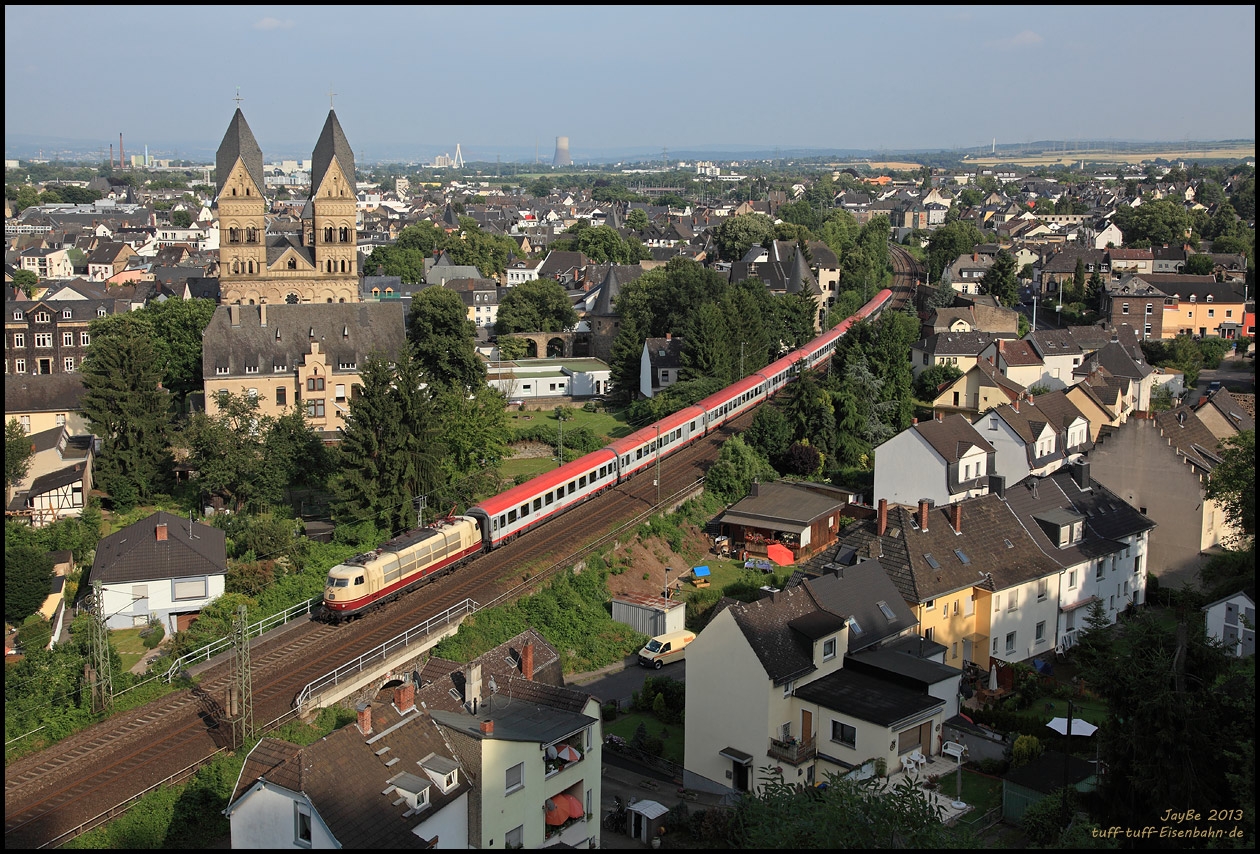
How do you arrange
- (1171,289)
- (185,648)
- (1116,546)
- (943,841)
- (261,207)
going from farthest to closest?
(1171,289)
(261,207)
(1116,546)
(185,648)
(943,841)

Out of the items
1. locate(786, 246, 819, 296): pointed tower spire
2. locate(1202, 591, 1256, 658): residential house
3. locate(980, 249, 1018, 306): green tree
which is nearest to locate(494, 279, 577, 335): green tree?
locate(786, 246, 819, 296): pointed tower spire

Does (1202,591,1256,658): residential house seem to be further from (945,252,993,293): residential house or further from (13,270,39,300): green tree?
(13,270,39,300): green tree

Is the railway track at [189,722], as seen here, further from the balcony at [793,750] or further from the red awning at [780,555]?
the balcony at [793,750]

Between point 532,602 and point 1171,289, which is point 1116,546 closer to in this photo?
point 532,602

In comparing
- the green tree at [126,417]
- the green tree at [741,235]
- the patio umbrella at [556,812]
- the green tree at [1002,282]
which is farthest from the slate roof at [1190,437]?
the green tree at [741,235]

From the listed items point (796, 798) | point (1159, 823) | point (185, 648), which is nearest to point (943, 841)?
point (796, 798)
